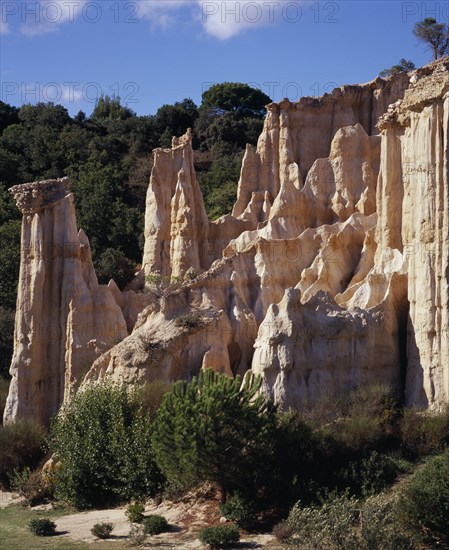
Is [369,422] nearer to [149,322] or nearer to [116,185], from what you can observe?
[149,322]

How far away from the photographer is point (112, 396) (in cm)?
3531

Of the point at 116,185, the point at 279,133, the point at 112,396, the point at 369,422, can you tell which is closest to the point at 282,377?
the point at 369,422

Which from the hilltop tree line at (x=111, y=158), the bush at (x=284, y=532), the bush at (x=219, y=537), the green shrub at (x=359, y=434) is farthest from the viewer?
the hilltop tree line at (x=111, y=158)

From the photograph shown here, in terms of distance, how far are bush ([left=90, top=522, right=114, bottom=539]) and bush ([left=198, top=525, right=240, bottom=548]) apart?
10.3 ft

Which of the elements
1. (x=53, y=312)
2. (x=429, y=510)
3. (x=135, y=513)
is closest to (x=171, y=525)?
(x=135, y=513)

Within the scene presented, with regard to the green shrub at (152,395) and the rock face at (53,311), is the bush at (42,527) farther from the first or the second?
the rock face at (53,311)

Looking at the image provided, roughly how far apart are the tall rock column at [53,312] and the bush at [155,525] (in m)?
10.3

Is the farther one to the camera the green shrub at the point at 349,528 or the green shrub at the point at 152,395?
the green shrub at the point at 152,395

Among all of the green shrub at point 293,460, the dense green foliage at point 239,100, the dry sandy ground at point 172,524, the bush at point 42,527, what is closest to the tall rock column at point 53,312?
the dry sandy ground at point 172,524

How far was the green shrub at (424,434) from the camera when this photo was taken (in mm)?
32000

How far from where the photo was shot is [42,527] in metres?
31.3

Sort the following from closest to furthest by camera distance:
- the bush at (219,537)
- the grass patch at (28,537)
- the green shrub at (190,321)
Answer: the bush at (219,537)
the grass patch at (28,537)
the green shrub at (190,321)

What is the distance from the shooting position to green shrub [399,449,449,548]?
89.7ft

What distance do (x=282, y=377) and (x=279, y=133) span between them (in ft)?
62.8
